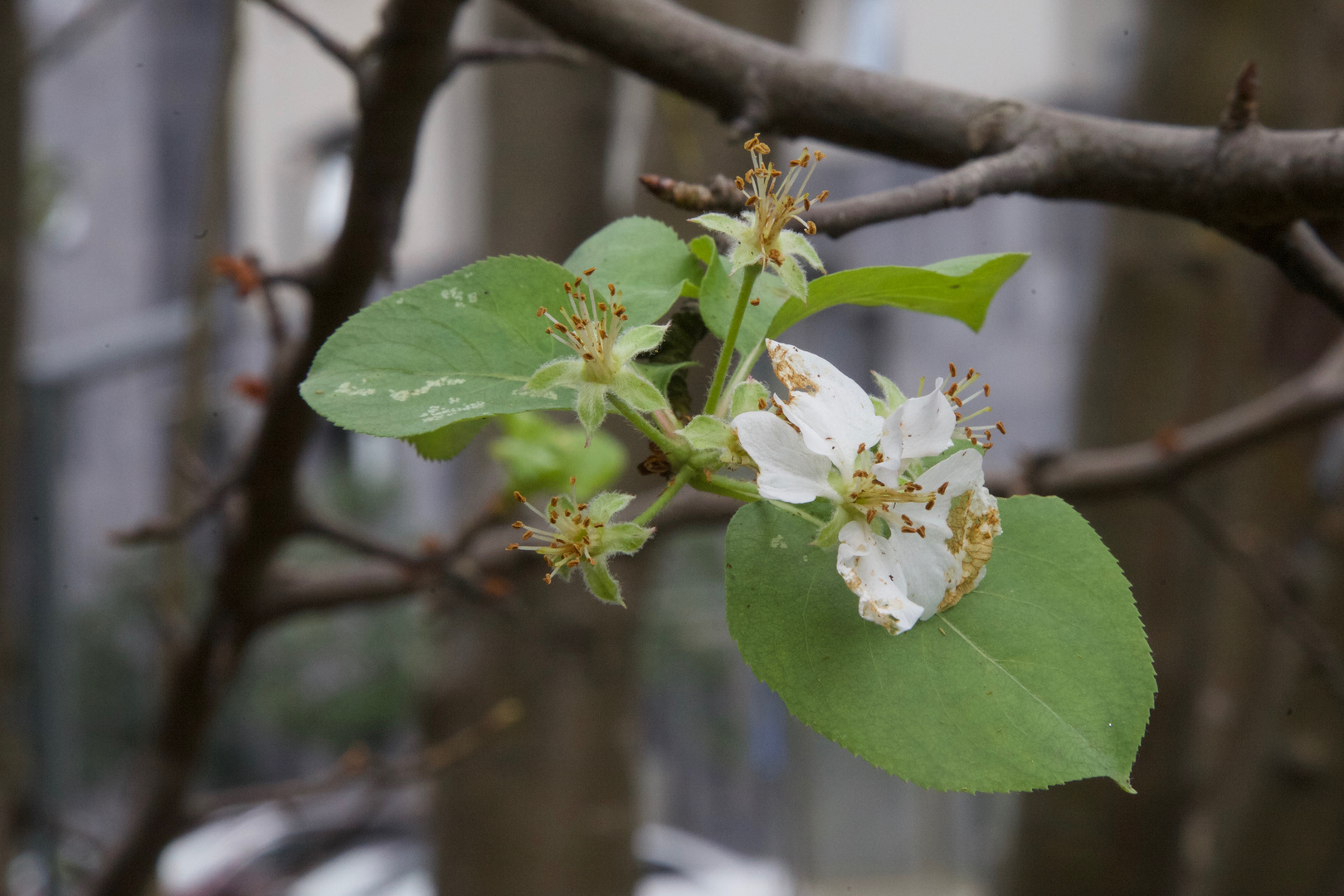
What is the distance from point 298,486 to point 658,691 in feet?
5.40

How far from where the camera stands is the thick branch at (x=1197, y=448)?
82 cm

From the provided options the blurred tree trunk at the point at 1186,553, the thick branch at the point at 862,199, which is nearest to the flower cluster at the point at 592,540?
the thick branch at the point at 862,199

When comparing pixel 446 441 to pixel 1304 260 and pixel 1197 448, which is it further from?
pixel 1197 448

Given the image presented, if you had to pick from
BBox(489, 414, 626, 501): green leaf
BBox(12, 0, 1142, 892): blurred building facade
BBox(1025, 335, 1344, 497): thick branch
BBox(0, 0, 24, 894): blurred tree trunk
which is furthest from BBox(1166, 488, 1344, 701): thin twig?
BBox(0, 0, 24, 894): blurred tree trunk

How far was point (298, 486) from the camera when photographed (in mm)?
693

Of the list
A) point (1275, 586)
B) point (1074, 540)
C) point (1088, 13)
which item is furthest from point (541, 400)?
point (1088, 13)

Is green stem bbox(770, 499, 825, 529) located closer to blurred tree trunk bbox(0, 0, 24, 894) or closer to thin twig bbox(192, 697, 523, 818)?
thin twig bbox(192, 697, 523, 818)

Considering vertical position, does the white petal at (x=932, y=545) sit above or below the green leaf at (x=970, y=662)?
above

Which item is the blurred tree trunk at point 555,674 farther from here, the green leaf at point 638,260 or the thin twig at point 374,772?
the green leaf at point 638,260

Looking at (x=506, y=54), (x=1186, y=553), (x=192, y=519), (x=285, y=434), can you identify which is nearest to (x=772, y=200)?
(x=506, y=54)

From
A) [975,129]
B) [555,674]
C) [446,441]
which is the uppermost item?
[975,129]

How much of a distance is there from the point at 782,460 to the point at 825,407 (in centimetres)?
2

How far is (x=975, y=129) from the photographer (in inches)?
15.2

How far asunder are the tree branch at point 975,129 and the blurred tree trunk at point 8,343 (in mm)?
713
